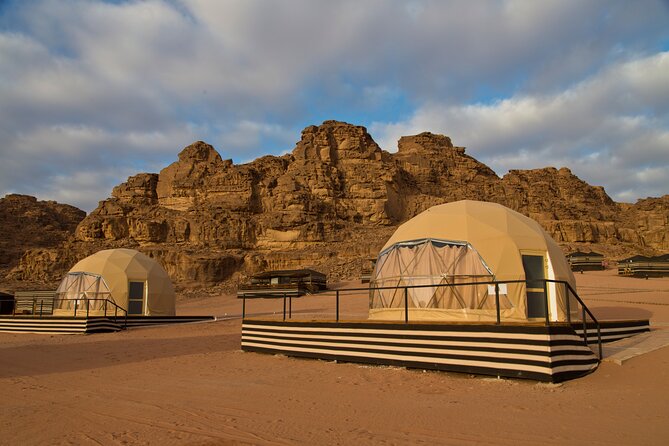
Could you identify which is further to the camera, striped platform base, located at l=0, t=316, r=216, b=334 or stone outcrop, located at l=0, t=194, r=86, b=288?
stone outcrop, located at l=0, t=194, r=86, b=288

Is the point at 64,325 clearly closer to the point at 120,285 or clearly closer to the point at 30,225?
the point at 120,285

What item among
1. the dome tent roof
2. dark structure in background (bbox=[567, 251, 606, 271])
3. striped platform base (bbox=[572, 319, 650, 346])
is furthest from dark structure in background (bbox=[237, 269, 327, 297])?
striped platform base (bbox=[572, 319, 650, 346])

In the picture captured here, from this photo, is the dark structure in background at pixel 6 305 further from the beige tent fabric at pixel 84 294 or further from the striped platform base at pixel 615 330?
the striped platform base at pixel 615 330

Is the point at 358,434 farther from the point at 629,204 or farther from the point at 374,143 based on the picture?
the point at 629,204

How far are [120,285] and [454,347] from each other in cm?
1918

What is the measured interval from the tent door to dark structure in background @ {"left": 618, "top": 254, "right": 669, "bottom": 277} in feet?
118

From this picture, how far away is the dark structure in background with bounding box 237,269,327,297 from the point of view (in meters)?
45.4

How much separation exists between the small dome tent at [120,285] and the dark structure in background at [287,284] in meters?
19.3

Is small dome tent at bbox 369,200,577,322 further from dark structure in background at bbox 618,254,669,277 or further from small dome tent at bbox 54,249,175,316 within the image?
dark structure in background at bbox 618,254,669,277

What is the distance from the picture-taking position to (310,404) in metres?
7.36

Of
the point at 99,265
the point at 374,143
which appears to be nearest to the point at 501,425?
the point at 99,265

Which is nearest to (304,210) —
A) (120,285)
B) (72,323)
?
(120,285)

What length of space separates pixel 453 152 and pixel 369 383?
12404cm

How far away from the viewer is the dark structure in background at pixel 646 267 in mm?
42906
